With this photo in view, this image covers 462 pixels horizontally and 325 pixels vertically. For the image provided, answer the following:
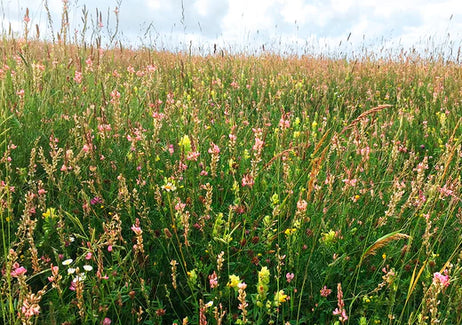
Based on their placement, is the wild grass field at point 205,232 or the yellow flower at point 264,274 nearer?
the yellow flower at point 264,274

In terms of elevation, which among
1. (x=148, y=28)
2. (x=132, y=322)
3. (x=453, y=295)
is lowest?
(x=132, y=322)

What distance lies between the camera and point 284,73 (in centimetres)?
633

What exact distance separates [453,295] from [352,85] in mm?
4519

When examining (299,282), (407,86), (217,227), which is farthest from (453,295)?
(407,86)

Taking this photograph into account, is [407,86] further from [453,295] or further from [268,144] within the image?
[453,295]

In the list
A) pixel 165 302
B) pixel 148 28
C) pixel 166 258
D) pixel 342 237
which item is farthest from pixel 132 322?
pixel 148 28

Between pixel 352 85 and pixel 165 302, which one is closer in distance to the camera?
pixel 165 302

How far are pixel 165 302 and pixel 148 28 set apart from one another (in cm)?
435

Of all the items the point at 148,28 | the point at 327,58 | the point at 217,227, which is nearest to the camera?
the point at 217,227

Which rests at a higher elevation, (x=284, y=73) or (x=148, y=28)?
(x=148, y=28)

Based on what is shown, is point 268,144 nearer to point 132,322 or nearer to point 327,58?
point 132,322

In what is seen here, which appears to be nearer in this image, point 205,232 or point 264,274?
point 264,274

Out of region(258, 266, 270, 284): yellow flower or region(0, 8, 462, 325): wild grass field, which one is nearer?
region(258, 266, 270, 284): yellow flower

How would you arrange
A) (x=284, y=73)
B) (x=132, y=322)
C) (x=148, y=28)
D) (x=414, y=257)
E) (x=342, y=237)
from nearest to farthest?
(x=132, y=322), (x=342, y=237), (x=414, y=257), (x=148, y=28), (x=284, y=73)
